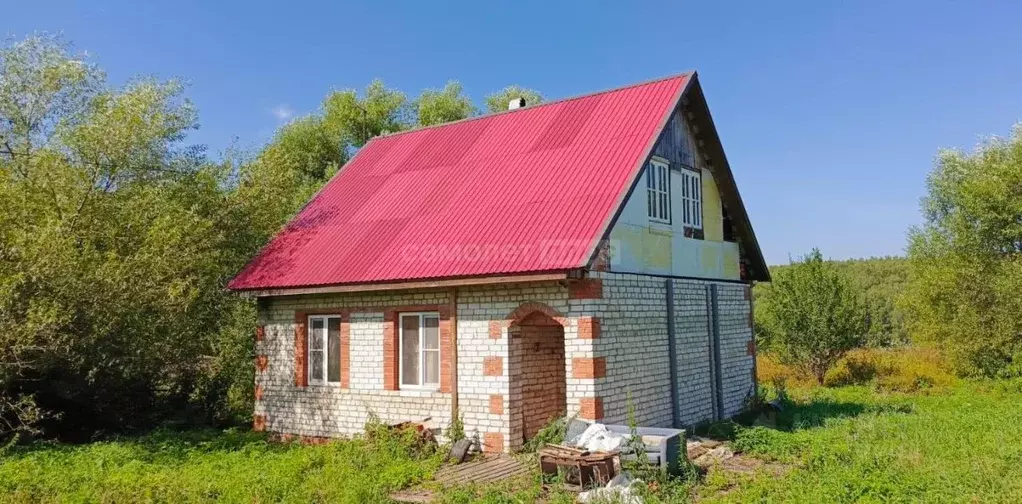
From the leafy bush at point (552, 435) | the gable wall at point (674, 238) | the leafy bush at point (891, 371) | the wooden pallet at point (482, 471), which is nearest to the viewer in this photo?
the wooden pallet at point (482, 471)

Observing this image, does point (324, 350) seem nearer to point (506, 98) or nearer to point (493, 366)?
point (493, 366)

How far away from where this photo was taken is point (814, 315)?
22531 mm

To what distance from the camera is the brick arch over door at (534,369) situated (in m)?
10.8

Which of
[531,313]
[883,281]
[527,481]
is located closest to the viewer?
[527,481]

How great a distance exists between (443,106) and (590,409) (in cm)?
2416

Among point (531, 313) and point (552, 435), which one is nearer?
point (552, 435)

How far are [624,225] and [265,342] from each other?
288 inches

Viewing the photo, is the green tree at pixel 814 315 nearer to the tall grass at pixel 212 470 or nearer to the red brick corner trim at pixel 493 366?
the red brick corner trim at pixel 493 366

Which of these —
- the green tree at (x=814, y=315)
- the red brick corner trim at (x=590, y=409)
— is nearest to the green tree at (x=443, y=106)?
the green tree at (x=814, y=315)

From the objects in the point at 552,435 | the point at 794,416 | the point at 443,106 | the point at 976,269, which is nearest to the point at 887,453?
the point at 794,416

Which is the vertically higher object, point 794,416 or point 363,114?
point 363,114

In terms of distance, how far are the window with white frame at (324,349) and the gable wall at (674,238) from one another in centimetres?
541

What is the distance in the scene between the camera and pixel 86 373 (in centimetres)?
1315

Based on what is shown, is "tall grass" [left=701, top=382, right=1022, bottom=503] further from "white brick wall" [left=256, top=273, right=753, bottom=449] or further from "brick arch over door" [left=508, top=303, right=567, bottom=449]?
"brick arch over door" [left=508, top=303, right=567, bottom=449]
